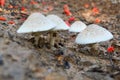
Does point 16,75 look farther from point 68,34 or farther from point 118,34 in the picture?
point 118,34

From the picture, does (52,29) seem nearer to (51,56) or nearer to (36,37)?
(36,37)

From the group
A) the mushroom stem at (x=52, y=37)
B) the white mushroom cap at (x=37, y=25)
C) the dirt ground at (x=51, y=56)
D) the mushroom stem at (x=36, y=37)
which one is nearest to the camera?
the dirt ground at (x=51, y=56)

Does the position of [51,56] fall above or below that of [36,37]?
below

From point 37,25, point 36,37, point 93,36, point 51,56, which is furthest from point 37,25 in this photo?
point 93,36

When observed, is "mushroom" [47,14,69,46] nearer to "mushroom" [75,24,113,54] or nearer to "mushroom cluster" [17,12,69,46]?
"mushroom cluster" [17,12,69,46]

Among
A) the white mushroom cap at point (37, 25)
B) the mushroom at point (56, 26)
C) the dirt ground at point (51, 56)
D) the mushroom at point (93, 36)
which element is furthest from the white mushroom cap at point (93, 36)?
the white mushroom cap at point (37, 25)

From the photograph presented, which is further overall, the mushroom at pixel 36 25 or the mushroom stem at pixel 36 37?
the mushroom stem at pixel 36 37

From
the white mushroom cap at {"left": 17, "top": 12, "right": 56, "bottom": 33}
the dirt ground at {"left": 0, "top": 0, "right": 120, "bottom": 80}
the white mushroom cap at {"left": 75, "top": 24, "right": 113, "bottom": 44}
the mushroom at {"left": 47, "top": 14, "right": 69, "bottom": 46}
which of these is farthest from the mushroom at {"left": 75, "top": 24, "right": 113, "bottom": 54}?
the white mushroom cap at {"left": 17, "top": 12, "right": 56, "bottom": 33}

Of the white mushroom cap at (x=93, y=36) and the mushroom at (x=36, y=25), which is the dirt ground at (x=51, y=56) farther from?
the white mushroom cap at (x=93, y=36)

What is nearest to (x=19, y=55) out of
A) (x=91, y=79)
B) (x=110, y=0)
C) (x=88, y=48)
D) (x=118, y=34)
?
(x=91, y=79)
